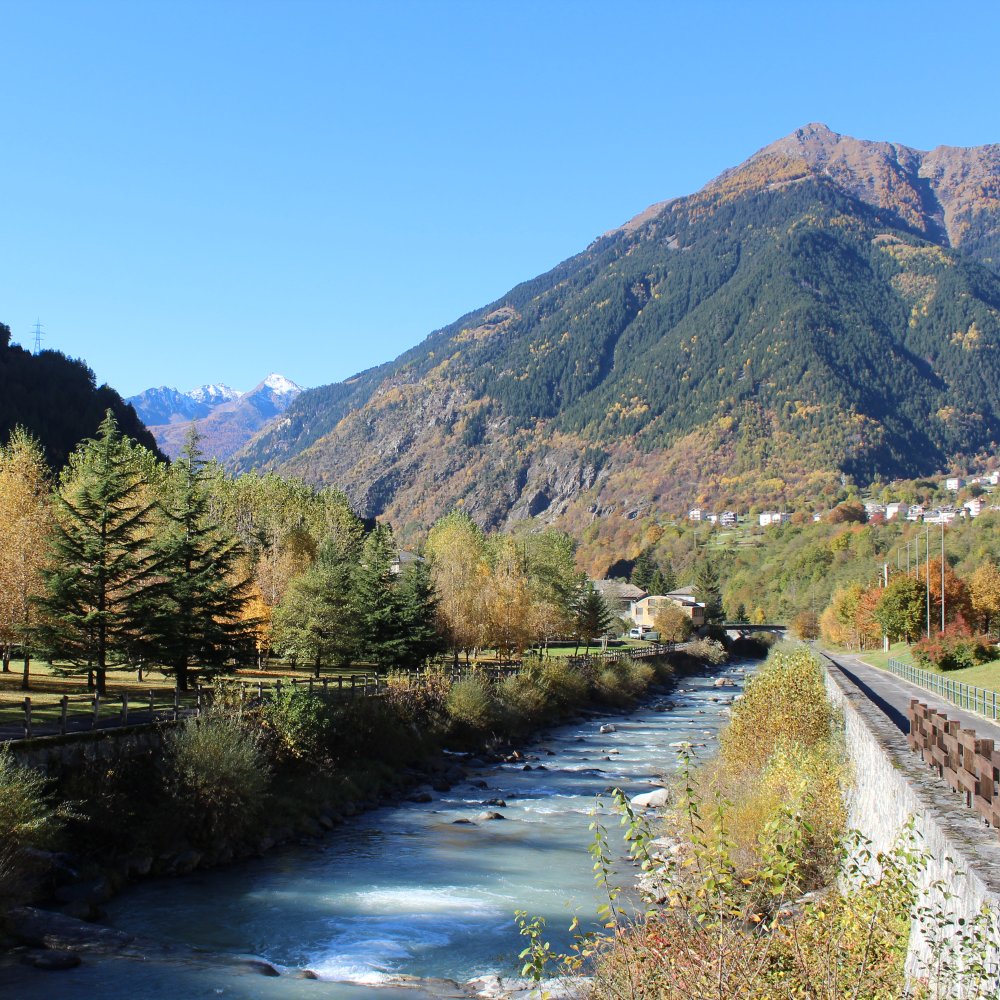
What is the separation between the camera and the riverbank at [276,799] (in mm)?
23406

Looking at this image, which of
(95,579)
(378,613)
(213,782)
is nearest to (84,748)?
(213,782)

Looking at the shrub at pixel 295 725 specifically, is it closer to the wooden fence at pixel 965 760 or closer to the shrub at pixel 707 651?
the wooden fence at pixel 965 760

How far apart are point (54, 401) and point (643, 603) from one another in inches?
3540

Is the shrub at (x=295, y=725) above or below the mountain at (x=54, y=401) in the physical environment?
below

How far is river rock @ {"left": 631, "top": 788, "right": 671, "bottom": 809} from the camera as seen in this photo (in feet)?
106

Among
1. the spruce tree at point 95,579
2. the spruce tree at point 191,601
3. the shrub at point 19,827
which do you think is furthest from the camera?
the spruce tree at point 191,601

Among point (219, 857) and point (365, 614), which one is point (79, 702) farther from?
point (365, 614)

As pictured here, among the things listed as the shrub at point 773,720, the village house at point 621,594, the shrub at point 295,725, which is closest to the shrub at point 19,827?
the shrub at point 295,725

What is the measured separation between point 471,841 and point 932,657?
140ft

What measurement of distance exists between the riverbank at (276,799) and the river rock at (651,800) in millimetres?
7969

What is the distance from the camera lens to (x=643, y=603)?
157 meters

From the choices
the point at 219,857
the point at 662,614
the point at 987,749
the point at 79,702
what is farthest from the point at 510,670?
the point at 662,614

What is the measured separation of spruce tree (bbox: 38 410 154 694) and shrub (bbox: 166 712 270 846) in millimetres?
9872

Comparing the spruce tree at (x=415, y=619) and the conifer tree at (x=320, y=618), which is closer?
the conifer tree at (x=320, y=618)
